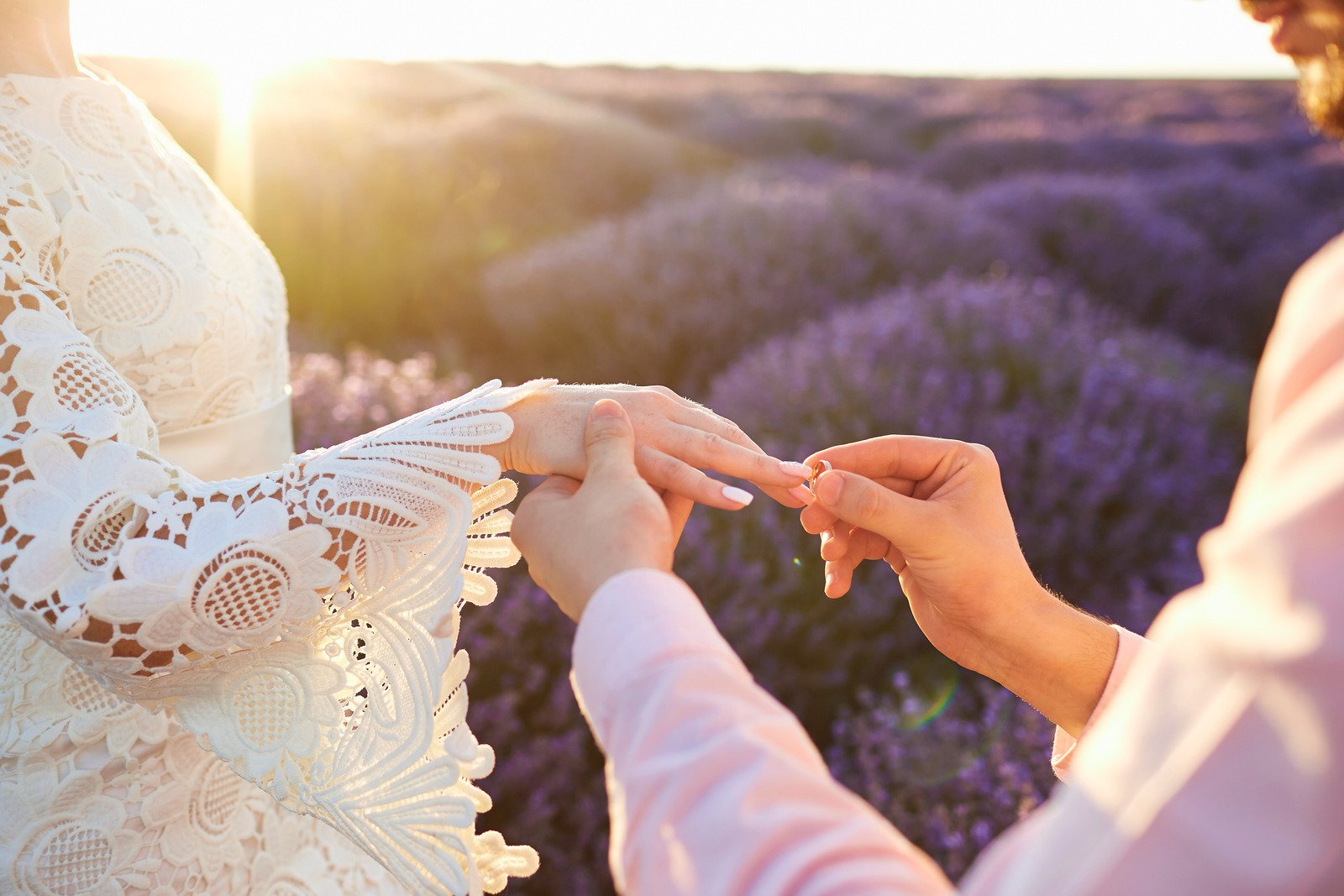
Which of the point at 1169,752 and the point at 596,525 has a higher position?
the point at 1169,752

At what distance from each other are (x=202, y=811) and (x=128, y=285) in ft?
2.76

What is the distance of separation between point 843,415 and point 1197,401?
168 centimetres

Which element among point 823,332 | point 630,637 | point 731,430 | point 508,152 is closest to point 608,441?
point 731,430

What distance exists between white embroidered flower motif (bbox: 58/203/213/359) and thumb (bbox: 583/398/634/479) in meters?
0.75

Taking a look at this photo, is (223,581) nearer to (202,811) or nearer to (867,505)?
(202,811)

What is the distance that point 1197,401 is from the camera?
4.10 m

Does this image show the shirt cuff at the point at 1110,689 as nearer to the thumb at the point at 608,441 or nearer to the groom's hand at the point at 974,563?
the groom's hand at the point at 974,563

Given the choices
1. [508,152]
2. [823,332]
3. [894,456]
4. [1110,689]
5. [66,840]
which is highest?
[894,456]

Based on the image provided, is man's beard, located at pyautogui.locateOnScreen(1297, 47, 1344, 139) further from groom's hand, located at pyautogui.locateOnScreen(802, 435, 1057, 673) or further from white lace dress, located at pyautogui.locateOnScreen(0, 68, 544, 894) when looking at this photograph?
white lace dress, located at pyautogui.locateOnScreen(0, 68, 544, 894)

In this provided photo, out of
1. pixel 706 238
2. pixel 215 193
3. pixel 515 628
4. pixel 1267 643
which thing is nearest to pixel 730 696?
pixel 1267 643

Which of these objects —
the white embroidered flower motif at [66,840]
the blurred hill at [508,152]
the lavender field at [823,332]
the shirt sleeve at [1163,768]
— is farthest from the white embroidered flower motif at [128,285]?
the blurred hill at [508,152]

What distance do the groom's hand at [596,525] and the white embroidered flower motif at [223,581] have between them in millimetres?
302

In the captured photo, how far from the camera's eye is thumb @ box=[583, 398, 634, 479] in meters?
1.17

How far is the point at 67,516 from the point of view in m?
1.15
